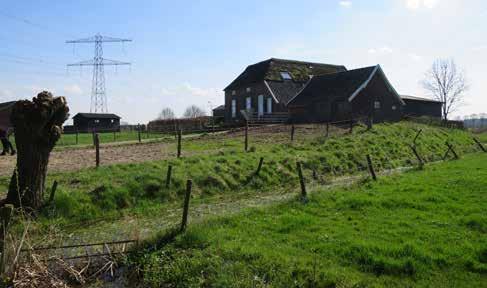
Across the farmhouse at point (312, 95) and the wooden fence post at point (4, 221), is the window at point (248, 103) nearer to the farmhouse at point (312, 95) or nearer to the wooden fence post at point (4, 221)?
the farmhouse at point (312, 95)

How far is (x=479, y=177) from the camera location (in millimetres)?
15031

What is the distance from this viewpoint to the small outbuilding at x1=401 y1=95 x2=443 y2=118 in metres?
49.4

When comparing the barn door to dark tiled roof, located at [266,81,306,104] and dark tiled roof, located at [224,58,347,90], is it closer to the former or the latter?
dark tiled roof, located at [266,81,306,104]

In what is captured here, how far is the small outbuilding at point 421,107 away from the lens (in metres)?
Result: 49.4

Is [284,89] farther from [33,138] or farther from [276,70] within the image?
[33,138]

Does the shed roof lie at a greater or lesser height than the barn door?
greater

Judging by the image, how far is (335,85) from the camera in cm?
4044

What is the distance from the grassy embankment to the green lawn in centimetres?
410

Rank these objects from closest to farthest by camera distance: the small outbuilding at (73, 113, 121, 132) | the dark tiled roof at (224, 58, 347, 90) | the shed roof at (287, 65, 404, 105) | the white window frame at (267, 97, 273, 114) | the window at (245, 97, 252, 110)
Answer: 1. the shed roof at (287, 65, 404, 105)
2. the white window frame at (267, 97, 273, 114)
3. the dark tiled roof at (224, 58, 347, 90)
4. the window at (245, 97, 252, 110)
5. the small outbuilding at (73, 113, 121, 132)

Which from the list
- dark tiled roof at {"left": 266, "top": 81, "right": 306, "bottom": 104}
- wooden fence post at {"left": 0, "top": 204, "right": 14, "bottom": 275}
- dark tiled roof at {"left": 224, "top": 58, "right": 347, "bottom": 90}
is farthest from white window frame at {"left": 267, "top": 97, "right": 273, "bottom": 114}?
wooden fence post at {"left": 0, "top": 204, "right": 14, "bottom": 275}

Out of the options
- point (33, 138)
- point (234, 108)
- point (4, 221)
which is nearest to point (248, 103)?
point (234, 108)

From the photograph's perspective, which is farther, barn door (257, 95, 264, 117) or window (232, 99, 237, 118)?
window (232, 99, 237, 118)

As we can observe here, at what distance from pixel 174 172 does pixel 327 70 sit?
40.7 metres

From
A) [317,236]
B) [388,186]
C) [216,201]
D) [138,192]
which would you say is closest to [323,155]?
[388,186]
